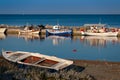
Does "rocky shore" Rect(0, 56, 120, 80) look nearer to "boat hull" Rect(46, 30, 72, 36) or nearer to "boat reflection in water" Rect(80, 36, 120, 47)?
"boat reflection in water" Rect(80, 36, 120, 47)

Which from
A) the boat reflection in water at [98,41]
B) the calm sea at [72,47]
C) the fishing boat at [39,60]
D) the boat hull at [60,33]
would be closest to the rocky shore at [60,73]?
the fishing boat at [39,60]

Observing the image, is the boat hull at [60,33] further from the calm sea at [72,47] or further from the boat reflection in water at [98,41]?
the calm sea at [72,47]

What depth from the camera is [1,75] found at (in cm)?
1066

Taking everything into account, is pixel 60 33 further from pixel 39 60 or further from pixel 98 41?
pixel 39 60

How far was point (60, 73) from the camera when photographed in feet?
46.4

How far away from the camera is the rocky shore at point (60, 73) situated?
460 inches

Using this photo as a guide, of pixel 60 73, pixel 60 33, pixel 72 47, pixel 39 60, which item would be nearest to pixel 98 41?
pixel 72 47

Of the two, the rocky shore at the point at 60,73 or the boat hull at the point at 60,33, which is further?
the boat hull at the point at 60,33

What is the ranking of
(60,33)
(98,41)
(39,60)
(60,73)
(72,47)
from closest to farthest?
1. (60,73)
2. (39,60)
3. (72,47)
4. (98,41)
5. (60,33)

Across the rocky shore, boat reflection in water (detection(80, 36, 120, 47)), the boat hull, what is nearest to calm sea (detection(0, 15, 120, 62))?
boat reflection in water (detection(80, 36, 120, 47))

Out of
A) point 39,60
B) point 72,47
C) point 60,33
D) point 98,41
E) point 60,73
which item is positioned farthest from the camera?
point 60,33

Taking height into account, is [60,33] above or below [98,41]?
below

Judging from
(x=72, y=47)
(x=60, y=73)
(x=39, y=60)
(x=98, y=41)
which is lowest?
(x=98, y=41)

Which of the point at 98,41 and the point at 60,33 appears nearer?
the point at 98,41
